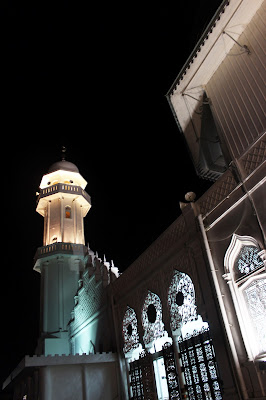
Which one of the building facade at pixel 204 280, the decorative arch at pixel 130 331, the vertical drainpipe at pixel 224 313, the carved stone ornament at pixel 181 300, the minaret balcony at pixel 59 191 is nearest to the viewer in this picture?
the vertical drainpipe at pixel 224 313

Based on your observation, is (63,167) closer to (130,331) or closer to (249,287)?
(130,331)

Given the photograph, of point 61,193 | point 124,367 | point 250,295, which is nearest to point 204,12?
point 250,295

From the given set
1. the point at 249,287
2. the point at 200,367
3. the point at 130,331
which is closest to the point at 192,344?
the point at 200,367

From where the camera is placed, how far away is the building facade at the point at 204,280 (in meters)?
8.32

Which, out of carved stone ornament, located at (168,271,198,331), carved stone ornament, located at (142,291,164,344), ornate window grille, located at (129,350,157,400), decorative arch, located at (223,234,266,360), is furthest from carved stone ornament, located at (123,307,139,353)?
decorative arch, located at (223,234,266,360)

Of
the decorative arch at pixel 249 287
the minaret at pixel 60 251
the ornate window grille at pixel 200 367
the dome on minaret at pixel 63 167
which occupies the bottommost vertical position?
the ornate window grille at pixel 200 367

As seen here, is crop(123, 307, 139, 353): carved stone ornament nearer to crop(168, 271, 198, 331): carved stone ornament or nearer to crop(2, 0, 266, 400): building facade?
crop(2, 0, 266, 400): building facade

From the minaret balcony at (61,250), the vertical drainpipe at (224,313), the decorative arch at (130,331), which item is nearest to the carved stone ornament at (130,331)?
the decorative arch at (130,331)

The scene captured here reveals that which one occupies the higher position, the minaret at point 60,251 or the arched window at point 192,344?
the minaret at point 60,251

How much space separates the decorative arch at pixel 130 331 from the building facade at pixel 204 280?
0.13 ft

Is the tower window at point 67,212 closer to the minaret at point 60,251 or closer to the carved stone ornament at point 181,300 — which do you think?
the minaret at point 60,251

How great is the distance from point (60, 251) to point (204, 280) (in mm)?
13935

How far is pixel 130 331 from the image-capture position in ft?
44.4

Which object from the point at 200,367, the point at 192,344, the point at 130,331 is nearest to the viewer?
the point at 200,367
